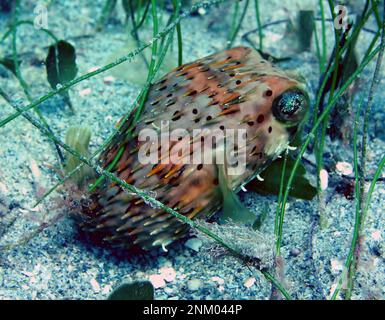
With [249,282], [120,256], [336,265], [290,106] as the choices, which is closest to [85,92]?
[120,256]

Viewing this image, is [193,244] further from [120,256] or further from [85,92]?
[85,92]

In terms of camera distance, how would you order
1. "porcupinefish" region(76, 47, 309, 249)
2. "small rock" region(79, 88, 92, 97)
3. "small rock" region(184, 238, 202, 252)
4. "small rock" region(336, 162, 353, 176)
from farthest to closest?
"small rock" region(79, 88, 92, 97)
"small rock" region(336, 162, 353, 176)
"small rock" region(184, 238, 202, 252)
"porcupinefish" region(76, 47, 309, 249)

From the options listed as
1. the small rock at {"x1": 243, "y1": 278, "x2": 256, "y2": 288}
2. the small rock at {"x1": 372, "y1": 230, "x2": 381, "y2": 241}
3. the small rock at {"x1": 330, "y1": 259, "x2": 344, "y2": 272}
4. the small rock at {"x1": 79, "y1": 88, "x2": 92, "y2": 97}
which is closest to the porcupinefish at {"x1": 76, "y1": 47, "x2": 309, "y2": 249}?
the small rock at {"x1": 243, "y1": 278, "x2": 256, "y2": 288}

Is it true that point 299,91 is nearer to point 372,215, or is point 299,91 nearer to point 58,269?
point 372,215

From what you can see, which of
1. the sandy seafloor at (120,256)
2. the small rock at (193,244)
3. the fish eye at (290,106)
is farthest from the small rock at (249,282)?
the fish eye at (290,106)

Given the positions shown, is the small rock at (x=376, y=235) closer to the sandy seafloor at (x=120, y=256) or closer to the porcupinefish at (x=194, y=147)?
the sandy seafloor at (x=120, y=256)

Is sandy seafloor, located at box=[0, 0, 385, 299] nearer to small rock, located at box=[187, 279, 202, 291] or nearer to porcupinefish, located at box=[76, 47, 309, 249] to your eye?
small rock, located at box=[187, 279, 202, 291]

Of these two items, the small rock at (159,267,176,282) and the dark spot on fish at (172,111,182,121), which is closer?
the dark spot on fish at (172,111,182,121)
